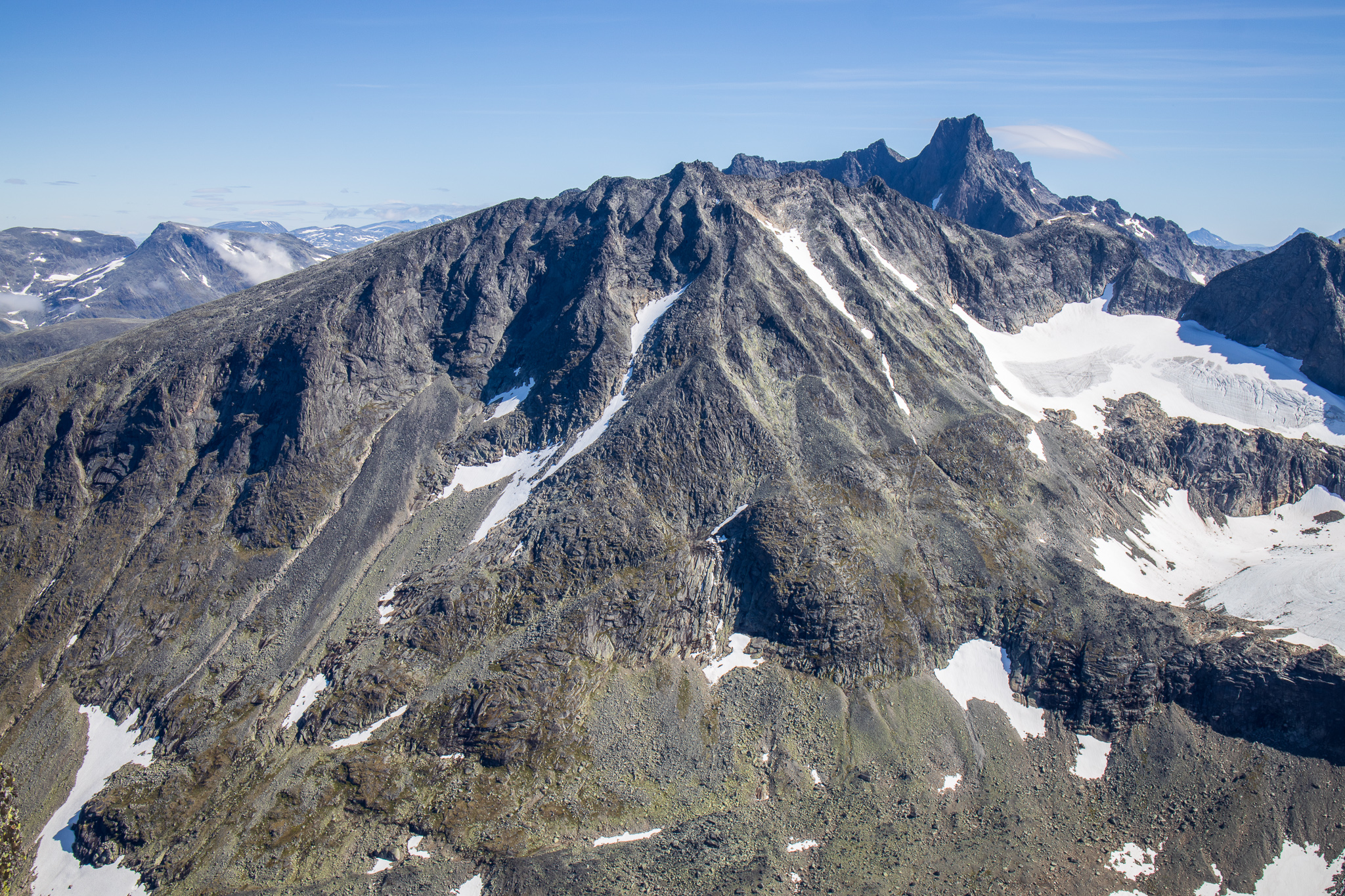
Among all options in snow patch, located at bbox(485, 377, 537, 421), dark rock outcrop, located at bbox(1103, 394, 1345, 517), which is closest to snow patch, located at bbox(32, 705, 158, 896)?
snow patch, located at bbox(485, 377, 537, 421)

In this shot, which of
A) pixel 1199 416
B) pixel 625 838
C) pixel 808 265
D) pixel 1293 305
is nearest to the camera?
pixel 625 838

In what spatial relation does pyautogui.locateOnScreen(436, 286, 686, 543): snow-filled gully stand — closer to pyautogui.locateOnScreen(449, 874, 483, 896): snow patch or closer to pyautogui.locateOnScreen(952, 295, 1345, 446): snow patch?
pyautogui.locateOnScreen(449, 874, 483, 896): snow patch

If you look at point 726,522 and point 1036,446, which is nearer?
point 726,522

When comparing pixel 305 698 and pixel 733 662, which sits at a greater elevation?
pixel 733 662

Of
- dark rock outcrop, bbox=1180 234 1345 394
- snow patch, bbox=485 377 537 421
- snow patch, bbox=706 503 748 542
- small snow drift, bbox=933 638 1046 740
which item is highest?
dark rock outcrop, bbox=1180 234 1345 394

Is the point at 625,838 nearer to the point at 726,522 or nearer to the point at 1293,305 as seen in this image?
the point at 726,522

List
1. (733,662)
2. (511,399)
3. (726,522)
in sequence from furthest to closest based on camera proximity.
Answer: (511,399) < (726,522) < (733,662)

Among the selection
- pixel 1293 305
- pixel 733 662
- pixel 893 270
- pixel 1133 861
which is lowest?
pixel 1133 861

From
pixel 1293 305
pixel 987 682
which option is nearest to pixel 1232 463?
pixel 1293 305
